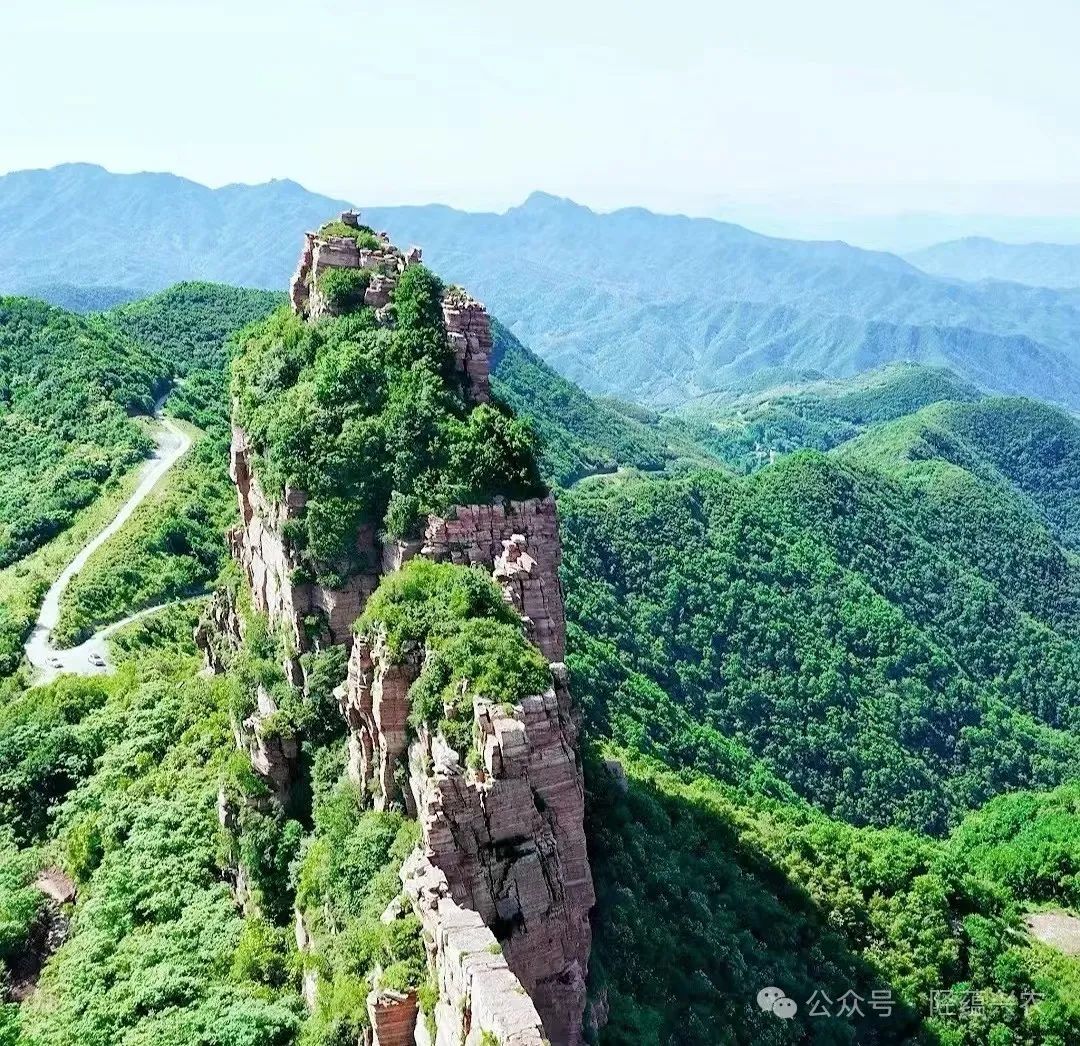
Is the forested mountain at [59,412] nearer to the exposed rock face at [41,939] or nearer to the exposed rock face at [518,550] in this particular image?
the exposed rock face at [41,939]

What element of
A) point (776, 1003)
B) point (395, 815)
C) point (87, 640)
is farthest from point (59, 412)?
point (776, 1003)

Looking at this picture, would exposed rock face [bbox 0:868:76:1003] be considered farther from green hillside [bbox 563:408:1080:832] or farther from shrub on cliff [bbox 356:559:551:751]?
green hillside [bbox 563:408:1080:832]

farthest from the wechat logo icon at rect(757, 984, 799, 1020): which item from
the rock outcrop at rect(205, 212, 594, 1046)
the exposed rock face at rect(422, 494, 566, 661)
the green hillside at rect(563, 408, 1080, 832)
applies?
the green hillside at rect(563, 408, 1080, 832)

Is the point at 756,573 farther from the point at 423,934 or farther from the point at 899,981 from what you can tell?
the point at 423,934

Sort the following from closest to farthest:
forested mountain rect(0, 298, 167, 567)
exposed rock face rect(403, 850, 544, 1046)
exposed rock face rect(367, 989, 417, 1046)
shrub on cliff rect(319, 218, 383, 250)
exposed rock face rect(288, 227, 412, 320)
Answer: exposed rock face rect(403, 850, 544, 1046), exposed rock face rect(367, 989, 417, 1046), exposed rock face rect(288, 227, 412, 320), shrub on cliff rect(319, 218, 383, 250), forested mountain rect(0, 298, 167, 567)

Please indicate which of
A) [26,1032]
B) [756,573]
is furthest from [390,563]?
[756,573]

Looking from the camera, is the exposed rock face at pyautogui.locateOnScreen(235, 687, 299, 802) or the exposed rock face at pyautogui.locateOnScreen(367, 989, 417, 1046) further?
the exposed rock face at pyautogui.locateOnScreen(235, 687, 299, 802)

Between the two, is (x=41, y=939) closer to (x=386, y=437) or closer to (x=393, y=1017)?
(x=393, y=1017)
